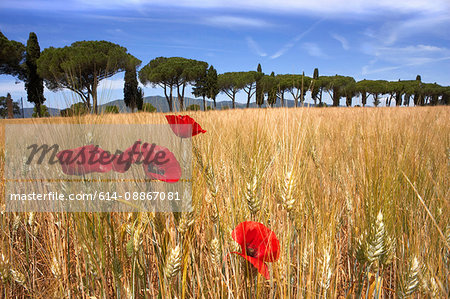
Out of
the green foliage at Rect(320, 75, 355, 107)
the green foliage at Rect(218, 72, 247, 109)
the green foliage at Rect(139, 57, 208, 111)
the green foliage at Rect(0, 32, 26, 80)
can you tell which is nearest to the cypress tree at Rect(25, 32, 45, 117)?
the green foliage at Rect(0, 32, 26, 80)

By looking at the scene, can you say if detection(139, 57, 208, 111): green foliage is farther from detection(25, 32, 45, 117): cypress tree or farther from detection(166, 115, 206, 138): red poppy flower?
detection(166, 115, 206, 138): red poppy flower

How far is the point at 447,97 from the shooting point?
118 ft

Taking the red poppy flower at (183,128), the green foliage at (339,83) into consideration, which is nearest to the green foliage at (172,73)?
the green foliage at (339,83)

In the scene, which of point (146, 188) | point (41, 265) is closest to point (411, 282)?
point (146, 188)

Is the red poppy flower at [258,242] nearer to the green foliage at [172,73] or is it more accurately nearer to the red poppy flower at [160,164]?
the red poppy flower at [160,164]

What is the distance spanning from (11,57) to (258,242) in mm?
25979

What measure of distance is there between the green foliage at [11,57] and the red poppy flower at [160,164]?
24.7 metres

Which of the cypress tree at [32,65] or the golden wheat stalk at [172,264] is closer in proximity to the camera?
the golden wheat stalk at [172,264]

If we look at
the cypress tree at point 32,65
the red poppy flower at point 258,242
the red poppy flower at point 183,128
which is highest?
the cypress tree at point 32,65

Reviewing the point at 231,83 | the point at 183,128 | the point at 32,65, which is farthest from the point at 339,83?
the point at 183,128

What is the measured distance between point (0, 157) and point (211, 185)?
6.35ft

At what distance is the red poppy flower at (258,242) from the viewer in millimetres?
503

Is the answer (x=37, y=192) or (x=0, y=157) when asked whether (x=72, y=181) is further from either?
(x=0, y=157)

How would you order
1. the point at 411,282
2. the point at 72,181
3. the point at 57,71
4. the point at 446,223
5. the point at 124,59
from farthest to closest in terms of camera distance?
the point at 124,59 < the point at 57,71 < the point at 446,223 < the point at 72,181 < the point at 411,282
